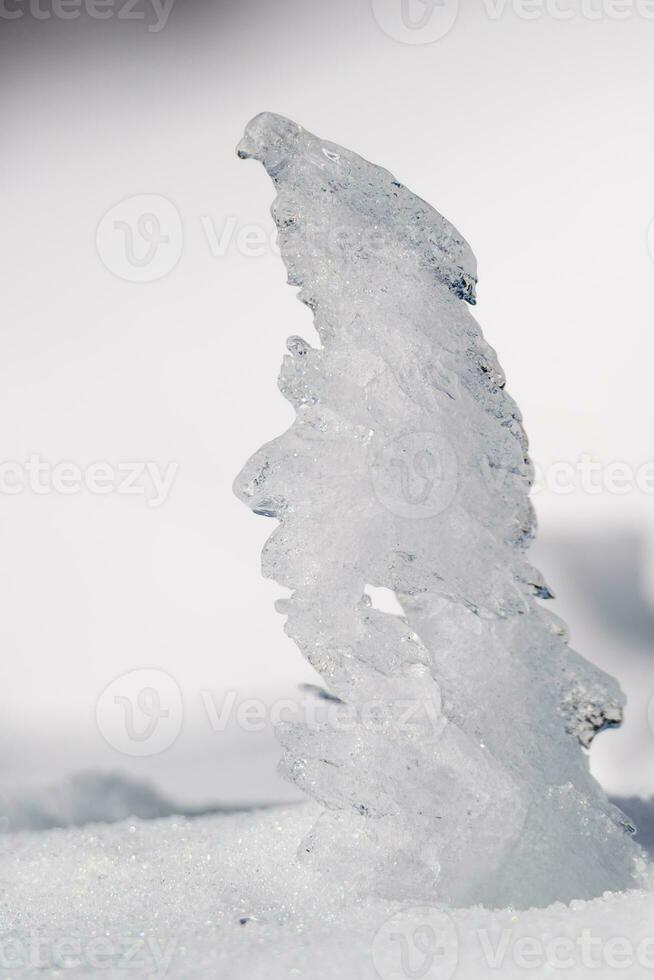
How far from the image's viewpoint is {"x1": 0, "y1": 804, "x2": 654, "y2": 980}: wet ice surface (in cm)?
121

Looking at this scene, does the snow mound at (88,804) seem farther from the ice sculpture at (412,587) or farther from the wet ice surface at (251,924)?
the ice sculpture at (412,587)

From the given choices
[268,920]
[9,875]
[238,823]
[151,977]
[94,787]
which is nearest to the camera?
[151,977]

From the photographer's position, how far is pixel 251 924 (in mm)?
1348

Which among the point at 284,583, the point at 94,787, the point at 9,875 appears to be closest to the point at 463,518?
the point at 284,583

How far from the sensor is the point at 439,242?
58.3 inches

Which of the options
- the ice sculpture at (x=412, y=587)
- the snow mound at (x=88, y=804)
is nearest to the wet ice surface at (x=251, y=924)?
the ice sculpture at (x=412, y=587)

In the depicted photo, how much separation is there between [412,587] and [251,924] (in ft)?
1.24

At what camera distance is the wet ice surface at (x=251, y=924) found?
121 cm

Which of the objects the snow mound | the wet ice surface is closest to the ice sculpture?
the wet ice surface

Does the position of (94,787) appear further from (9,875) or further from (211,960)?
(211,960)

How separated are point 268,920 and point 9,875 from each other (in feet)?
1.37

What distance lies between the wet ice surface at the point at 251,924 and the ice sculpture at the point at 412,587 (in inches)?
2.6

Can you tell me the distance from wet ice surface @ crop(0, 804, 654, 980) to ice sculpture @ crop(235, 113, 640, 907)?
7 cm

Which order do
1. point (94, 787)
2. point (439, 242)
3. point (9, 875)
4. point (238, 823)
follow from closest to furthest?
point (439, 242)
point (9, 875)
point (238, 823)
point (94, 787)
